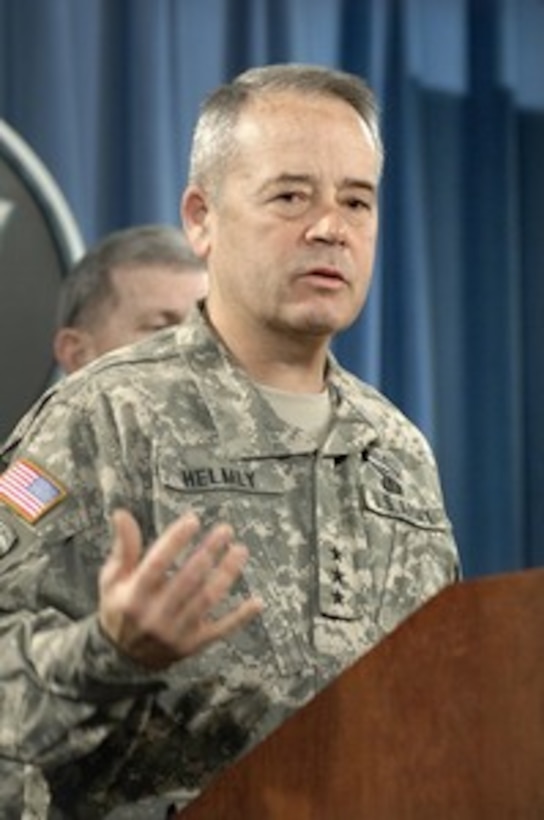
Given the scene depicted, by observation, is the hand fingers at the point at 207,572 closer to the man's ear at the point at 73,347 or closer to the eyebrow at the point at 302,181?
the eyebrow at the point at 302,181

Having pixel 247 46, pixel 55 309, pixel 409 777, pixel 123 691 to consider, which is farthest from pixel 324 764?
pixel 247 46

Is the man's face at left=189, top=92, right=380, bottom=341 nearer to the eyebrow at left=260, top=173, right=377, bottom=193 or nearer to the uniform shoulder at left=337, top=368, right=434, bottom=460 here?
the eyebrow at left=260, top=173, right=377, bottom=193

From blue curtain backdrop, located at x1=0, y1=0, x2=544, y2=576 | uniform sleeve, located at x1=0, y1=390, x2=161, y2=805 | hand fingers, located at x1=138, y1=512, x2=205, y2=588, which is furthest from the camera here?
blue curtain backdrop, located at x1=0, y1=0, x2=544, y2=576

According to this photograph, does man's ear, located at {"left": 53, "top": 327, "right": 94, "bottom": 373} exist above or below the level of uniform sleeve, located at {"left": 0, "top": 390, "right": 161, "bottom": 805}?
below

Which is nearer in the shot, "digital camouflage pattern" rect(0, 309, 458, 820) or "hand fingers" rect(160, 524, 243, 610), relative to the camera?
"hand fingers" rect(160, 524, 243, 610)

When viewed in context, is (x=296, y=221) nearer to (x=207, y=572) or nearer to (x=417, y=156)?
(x=207, y=572)

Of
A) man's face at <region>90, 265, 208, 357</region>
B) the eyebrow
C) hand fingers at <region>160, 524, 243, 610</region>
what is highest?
the eyebrow

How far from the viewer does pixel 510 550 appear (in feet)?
12.6

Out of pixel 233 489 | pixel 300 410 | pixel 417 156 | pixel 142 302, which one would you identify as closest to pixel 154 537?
pixel 233 489

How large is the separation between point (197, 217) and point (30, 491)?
414mm

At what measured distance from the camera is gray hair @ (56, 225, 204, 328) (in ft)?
10.4

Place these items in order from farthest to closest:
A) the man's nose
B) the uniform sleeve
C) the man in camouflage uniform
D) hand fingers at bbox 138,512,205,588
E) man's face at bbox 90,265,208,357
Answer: man's face at bbox 90,265,208,357 < the man's nose < the man in camouflage uniform < the uniform sleeve < hand fingers at bbox 138,512,205,588

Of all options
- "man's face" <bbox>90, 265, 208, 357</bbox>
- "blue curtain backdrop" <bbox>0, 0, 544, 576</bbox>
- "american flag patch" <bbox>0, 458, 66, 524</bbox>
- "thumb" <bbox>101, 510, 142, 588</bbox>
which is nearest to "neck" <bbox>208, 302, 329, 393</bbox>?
"american flag patch" <bbox>0, 458, 66, 524</bbox>

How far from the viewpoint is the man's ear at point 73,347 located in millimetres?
3182
